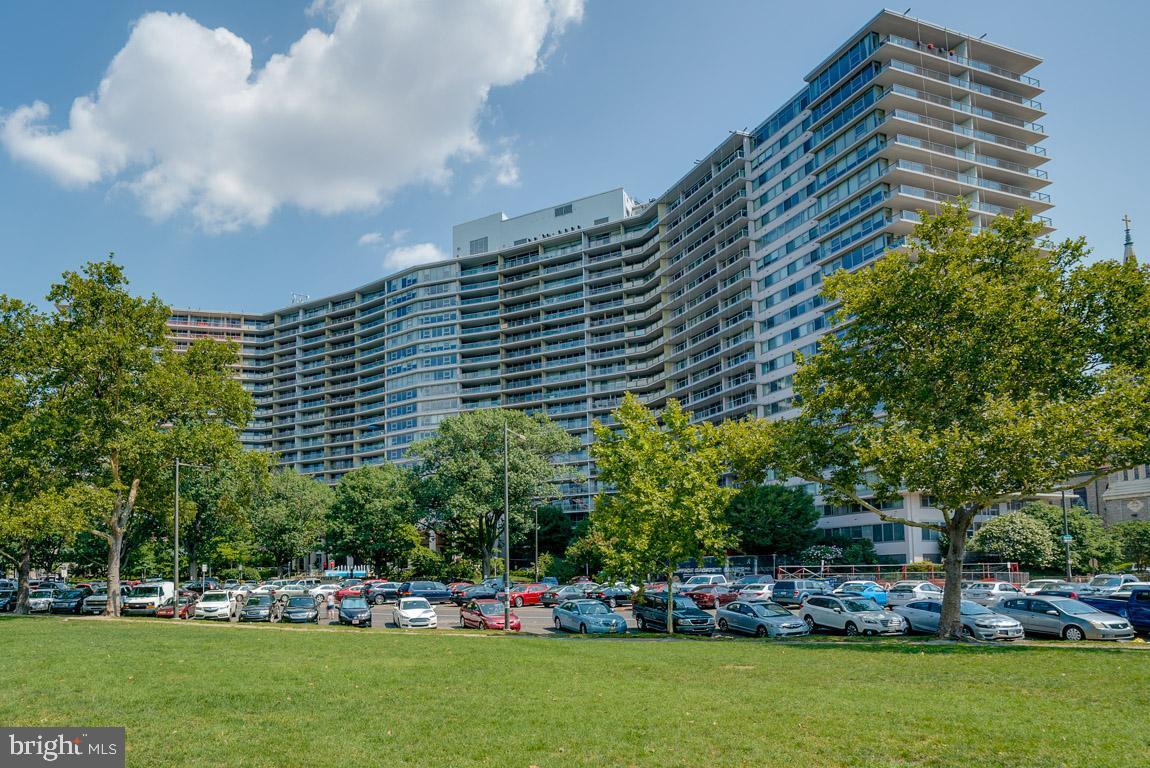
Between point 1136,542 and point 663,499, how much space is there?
53.9 meters

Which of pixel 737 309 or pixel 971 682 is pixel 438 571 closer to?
pixel 737 309

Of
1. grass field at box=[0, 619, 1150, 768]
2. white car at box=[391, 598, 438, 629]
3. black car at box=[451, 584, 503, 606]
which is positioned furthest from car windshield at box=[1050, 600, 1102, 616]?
black car at box=[451, 584, 503, 606]

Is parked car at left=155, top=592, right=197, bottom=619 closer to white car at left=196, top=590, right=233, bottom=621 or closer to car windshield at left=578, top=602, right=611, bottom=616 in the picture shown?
white car at left=196, top=590, right=233, bottom=621

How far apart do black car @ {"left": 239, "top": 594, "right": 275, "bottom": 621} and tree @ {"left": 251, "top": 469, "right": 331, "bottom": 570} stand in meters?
39.9

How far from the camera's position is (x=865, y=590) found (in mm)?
44781

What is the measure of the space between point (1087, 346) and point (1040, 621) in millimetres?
9900

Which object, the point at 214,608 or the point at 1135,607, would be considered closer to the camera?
the point at 1135,607

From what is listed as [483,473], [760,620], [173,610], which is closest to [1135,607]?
[760,620]

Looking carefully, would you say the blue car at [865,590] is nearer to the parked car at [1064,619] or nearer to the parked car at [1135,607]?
the parked car at [1135,607]

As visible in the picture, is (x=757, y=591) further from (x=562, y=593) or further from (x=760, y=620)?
(x=760, y=620)

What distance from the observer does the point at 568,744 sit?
10.9 metres

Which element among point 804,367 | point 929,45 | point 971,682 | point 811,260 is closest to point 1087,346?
point 804,367

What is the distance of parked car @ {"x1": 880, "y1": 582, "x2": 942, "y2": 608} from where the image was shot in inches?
1555

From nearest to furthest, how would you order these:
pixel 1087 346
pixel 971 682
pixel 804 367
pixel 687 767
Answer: pixel 687 767 < pixel 971 682 < pixel 1087 346 < pixel 804 367
